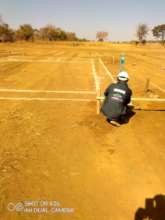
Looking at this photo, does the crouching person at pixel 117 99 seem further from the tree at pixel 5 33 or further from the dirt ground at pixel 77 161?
the tree at pixel 5 33

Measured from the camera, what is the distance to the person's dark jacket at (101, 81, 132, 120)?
640 cm

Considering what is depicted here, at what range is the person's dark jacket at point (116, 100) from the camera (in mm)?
6398

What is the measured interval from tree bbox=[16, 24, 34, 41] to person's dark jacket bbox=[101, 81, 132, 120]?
328ft

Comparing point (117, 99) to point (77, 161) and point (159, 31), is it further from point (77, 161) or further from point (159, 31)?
point (159, 31)

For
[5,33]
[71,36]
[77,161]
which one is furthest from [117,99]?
[71,36]

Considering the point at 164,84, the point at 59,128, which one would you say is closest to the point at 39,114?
the point at 59,128

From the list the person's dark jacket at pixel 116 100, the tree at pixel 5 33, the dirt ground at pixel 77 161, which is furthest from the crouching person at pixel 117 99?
the tree at pixel 5 33

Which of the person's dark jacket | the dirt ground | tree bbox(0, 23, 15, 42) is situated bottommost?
the dirt ground

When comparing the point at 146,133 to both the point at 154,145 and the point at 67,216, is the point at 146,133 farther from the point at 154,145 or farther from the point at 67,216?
the point at 67,216

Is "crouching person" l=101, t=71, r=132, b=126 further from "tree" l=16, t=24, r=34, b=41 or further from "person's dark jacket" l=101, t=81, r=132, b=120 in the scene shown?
"tree" l=16, t=24, r=34, b=41

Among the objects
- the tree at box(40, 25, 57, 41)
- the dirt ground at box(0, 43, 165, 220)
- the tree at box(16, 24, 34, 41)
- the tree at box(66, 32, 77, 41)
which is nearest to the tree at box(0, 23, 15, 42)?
the tree at box(16, 24, 34, 41)

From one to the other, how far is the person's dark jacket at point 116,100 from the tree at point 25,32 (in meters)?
100

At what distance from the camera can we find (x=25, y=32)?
99.1 meters

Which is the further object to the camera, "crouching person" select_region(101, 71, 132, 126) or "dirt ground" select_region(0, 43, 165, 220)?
"crouching person" select_region(101, 71, 132, 126)
